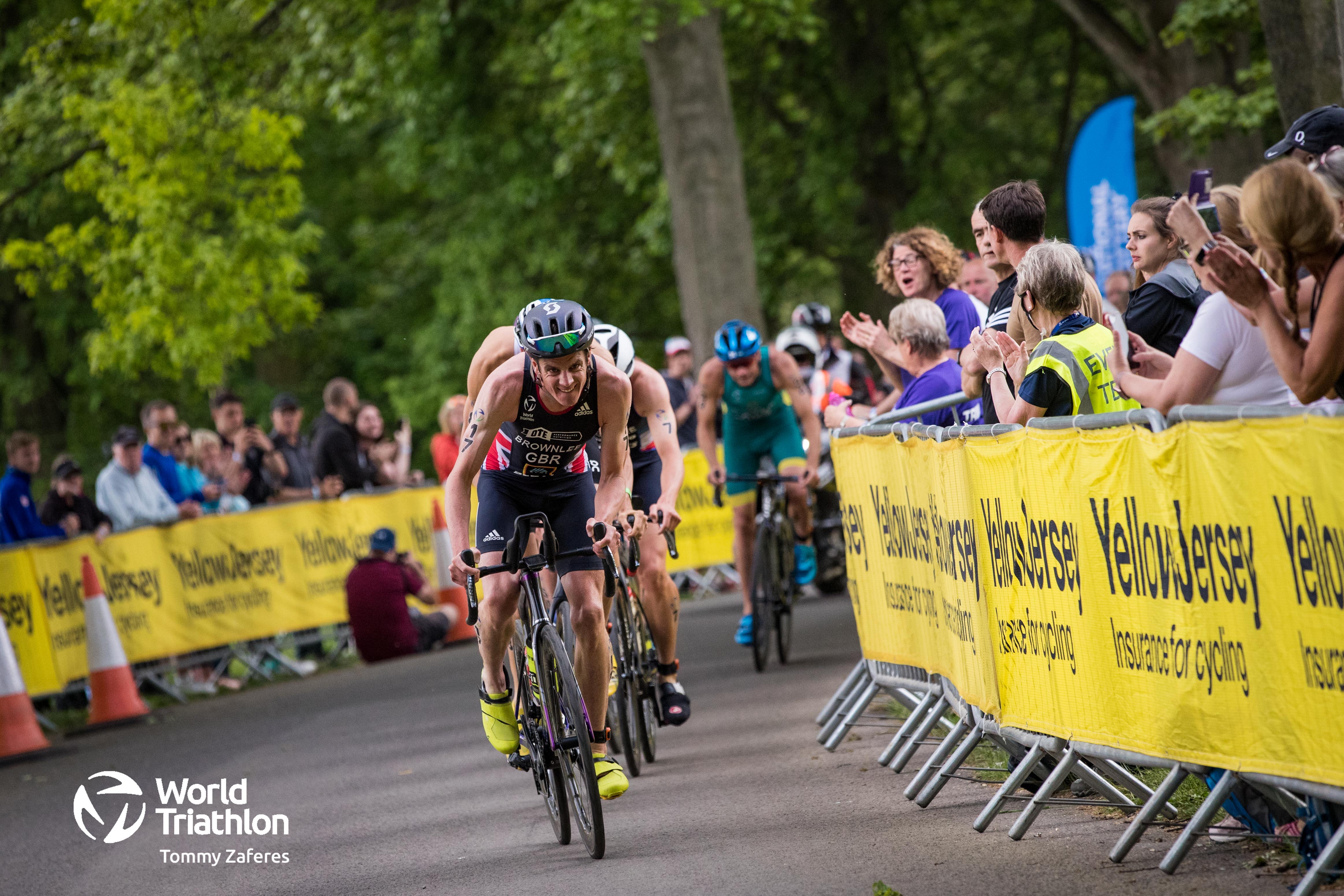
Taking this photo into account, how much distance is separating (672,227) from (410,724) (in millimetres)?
10427

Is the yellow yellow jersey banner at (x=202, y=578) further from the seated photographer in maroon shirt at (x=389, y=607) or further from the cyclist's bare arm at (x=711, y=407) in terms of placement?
the cyclist's bare arm at (x=711, y=407)

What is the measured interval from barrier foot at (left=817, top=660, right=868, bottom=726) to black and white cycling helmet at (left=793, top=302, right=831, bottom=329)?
667 centimetres

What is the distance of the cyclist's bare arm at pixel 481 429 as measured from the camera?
7016mm

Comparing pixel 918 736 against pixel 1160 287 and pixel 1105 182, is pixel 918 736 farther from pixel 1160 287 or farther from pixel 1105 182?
pixel 1105 182

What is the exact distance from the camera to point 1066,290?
21.5 feet

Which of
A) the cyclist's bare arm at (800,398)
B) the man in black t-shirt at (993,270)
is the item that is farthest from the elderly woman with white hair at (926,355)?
the cyclist's bare arm at (800,398)

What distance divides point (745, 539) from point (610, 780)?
19.1 ft

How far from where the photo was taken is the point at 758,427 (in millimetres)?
12758

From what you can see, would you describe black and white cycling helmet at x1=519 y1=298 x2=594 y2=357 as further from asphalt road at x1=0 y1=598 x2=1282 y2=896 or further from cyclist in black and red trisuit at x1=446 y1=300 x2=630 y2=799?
asphalt road at x1=0 y1=598 x2=1282 y2=896

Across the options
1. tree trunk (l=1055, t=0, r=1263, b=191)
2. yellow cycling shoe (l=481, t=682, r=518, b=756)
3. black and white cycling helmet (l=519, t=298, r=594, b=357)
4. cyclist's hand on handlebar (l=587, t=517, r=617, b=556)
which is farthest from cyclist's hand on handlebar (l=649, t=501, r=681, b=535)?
tree trunk (l=1055, t=0, r=1263, b=191)

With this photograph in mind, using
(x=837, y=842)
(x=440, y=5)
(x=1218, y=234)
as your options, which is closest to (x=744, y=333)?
(x=837, y=842)

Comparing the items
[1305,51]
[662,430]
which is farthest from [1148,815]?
[1305,51]

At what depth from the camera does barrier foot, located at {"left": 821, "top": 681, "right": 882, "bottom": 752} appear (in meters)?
8.91

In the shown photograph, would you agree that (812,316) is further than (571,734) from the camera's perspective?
Yes
